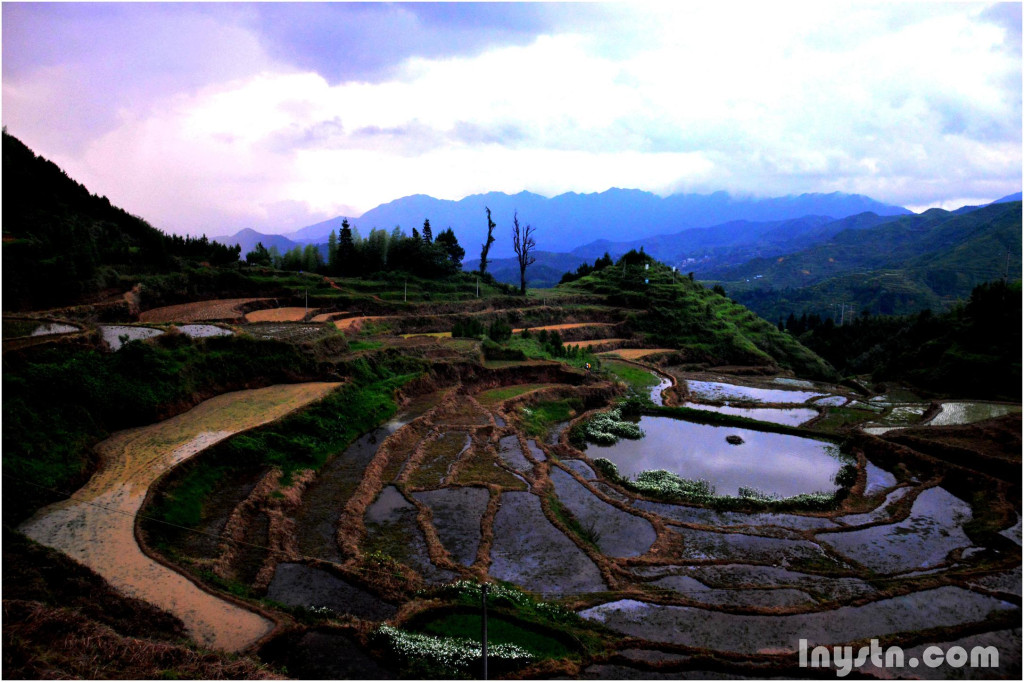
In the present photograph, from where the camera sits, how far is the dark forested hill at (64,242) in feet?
79.1

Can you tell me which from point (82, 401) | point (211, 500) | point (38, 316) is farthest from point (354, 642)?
point (38, 316)

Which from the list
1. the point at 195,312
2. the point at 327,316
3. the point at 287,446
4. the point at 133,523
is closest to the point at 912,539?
the point at 287,446

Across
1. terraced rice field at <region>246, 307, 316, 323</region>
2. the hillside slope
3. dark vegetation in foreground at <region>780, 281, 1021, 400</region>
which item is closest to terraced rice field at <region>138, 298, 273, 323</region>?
terraced rice field at <region>246, 307, 316, 323</region>

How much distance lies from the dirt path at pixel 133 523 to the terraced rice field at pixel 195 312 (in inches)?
472

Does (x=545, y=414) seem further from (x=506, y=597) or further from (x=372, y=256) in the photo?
(x=372, y=256)

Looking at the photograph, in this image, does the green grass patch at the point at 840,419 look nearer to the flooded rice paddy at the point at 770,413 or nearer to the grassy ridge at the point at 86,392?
the flooded rice paddy at the point at 770,413

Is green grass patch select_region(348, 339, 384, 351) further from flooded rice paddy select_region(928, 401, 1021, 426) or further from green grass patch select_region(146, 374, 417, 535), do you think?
flooded rice paddy select_region(928, 401, 1021, 426)

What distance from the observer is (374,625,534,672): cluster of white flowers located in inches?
343

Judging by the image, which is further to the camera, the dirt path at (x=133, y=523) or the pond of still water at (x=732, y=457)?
the pond of still water at (x=732, y=457)

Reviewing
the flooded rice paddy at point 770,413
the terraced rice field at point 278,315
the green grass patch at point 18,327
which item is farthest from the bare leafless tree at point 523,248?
the green grass patch at point 18,327

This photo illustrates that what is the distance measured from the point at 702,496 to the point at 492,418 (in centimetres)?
921

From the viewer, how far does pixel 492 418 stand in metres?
22.3

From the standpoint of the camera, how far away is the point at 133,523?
10891 millimetres

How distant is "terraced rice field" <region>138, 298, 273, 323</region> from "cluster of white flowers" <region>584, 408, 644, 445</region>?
62.5 feet
